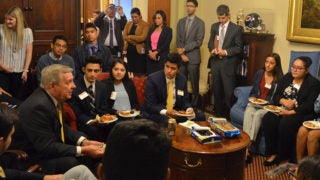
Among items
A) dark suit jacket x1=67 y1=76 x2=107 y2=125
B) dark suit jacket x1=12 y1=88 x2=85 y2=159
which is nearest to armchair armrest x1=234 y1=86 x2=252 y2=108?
dark suit jacket x1=67 y1=76 x2=107 y2=125

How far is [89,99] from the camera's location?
12.6ft

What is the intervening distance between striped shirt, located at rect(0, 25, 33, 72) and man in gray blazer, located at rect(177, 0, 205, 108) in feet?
7.15

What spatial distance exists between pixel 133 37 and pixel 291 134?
2924 millimetres

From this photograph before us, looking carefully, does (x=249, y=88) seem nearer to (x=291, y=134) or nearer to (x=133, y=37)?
(x=291, y=134)

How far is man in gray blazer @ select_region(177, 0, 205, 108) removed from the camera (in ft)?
19.1

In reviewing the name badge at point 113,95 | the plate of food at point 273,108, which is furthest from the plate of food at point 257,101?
the name badge at point 113,95

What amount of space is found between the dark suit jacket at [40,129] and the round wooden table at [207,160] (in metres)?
0.80

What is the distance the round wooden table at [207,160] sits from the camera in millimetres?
2936

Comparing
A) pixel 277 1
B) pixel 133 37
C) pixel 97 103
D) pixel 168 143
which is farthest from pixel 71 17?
pixel 168 143

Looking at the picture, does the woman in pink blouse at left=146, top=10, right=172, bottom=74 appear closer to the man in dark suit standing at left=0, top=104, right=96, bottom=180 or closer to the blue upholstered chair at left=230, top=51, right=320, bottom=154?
the blue upholstered chair at left=230, top=51, right=320, bottom=154

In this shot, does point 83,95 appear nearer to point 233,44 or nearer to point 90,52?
point 90,52

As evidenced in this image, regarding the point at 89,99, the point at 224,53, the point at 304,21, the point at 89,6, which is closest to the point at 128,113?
the point at 89,99

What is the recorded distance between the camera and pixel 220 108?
5.84m

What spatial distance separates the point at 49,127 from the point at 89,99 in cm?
110
